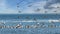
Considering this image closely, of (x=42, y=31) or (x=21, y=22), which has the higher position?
(x=21, y=22)

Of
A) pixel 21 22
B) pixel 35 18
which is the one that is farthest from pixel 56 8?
pixel 21 22

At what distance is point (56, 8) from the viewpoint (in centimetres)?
260

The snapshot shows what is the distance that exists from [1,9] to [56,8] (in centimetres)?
89

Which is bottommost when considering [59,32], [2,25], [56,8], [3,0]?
[59,32]

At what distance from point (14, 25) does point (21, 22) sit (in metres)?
0.12

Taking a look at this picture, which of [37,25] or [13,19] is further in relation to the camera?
[13,19]

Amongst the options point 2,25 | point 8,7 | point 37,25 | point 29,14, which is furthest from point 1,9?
point 37,25

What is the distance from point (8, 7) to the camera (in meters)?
2.67

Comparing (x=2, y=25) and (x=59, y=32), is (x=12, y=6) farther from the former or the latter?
(x=59, y=32)

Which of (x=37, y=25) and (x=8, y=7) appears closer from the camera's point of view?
(x=37, y=25)

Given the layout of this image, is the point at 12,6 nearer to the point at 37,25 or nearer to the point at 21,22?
the point at 21,22

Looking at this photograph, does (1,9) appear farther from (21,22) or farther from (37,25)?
(37,25)

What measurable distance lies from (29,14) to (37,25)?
0.82 feet

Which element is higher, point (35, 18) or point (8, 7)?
point (8, 7)
